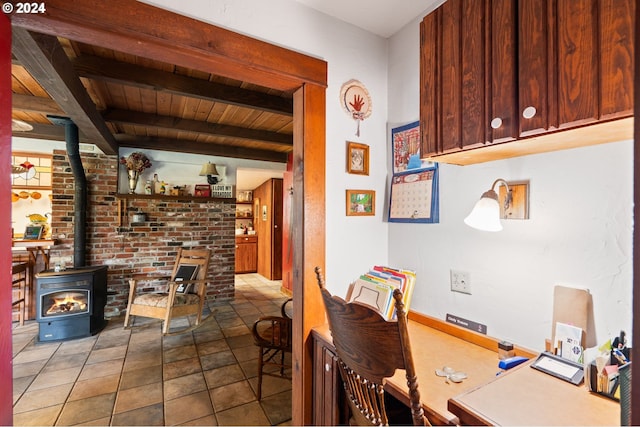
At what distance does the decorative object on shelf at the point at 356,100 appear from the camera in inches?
63.6

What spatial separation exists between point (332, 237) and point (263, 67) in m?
0.95

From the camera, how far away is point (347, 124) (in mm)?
1625

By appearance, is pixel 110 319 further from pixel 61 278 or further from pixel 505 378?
pixel 505 378

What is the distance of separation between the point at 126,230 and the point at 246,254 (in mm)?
3006

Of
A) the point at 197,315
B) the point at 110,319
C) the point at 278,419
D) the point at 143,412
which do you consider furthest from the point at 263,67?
the point at 110,319

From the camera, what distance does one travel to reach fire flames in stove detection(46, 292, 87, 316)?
3.05 metres

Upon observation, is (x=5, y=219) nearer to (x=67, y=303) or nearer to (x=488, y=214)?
(x=488, y=214)

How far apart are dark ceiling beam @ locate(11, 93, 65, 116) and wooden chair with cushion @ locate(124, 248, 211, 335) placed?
2007 millimetres

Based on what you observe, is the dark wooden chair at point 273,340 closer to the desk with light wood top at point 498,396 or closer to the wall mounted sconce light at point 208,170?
the desk with light wood top at point 498,396

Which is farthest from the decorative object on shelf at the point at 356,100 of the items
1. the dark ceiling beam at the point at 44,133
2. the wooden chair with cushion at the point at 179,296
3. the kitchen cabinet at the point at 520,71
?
the dark ceiling beam at the point at 44,133

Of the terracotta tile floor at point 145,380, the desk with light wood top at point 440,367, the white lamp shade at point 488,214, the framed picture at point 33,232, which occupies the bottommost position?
the terracotta tile floor at point 145,380

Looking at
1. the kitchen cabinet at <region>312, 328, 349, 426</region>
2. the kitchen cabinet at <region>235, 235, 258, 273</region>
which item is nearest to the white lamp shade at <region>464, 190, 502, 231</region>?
the kitchen cabinet at <region>312, 328, 349, 426</region>

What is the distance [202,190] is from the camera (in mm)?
4445

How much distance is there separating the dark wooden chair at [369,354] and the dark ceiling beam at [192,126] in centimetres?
321
